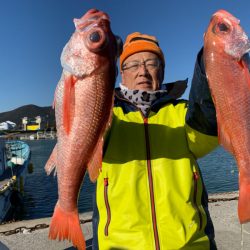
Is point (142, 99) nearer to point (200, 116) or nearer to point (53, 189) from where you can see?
point (200, 116)

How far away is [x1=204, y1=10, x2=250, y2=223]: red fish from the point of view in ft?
6.70

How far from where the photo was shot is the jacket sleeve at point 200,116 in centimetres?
231

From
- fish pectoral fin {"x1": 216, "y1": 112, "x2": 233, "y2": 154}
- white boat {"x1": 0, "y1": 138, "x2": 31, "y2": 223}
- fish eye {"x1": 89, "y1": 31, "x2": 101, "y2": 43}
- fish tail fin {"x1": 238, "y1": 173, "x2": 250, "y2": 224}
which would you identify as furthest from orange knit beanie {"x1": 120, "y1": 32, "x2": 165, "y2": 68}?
white boat {"x1": 0, "y1": 138, "x2": 31, "y2": 223}

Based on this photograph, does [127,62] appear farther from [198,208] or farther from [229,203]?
[229,203]

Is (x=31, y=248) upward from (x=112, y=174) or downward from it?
downward

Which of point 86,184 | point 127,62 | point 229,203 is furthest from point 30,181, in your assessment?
point 127,62

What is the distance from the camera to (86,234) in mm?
5848

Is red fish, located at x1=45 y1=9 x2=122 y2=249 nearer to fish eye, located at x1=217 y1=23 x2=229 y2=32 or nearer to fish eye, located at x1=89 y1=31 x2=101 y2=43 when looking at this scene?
fish eye, located at x1=89 y1=31 x2=101 y2=43

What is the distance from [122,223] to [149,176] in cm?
38

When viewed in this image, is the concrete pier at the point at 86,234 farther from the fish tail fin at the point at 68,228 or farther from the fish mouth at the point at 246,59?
the fish mouth at the point at 246,59

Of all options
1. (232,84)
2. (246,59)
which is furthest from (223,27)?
(232,84)

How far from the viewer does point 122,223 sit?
102 inches

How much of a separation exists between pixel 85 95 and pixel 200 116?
31.9 inches

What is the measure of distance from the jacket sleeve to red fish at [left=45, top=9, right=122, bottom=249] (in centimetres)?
54
